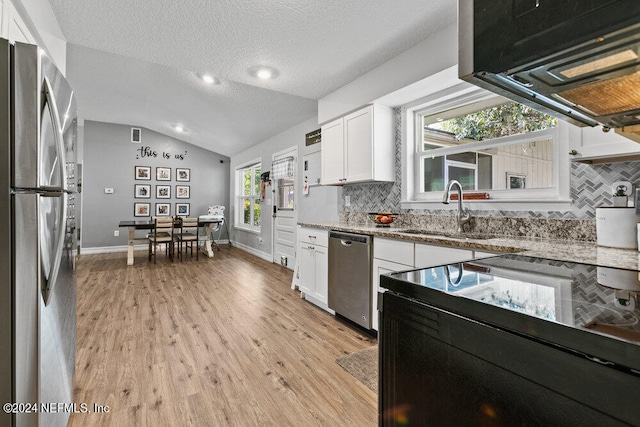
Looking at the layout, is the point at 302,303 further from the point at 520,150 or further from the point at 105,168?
the point at 105,168

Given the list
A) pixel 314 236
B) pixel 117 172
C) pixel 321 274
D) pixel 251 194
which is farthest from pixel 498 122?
pixel 117 172

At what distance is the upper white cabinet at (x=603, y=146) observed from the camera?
4.57 ft

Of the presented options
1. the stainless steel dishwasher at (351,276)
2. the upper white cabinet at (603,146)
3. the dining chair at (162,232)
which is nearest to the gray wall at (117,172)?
the dining chair at (162,232)

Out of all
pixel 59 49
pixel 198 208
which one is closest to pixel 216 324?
pixel 59 49

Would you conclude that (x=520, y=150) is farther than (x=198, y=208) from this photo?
No

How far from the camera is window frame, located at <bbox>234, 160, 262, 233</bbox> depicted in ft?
22.3

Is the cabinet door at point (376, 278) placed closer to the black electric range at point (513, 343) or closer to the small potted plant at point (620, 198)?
the small potted plant at point (620, 198)

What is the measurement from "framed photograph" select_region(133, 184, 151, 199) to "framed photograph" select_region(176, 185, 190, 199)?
649 millimetres

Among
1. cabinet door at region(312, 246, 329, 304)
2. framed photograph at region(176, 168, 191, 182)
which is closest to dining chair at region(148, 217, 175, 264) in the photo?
framed photograph at region(176, 168, 191, 182)

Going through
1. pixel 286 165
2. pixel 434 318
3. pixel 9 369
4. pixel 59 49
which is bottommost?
pixel 9 369

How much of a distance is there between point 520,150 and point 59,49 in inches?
154

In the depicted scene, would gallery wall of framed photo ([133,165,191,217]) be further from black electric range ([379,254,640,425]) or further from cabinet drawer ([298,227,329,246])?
black electric range ([379,254,640,425])

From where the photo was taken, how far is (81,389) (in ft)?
5.74

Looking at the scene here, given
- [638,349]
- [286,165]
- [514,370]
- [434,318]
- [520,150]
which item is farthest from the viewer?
[286,165]
